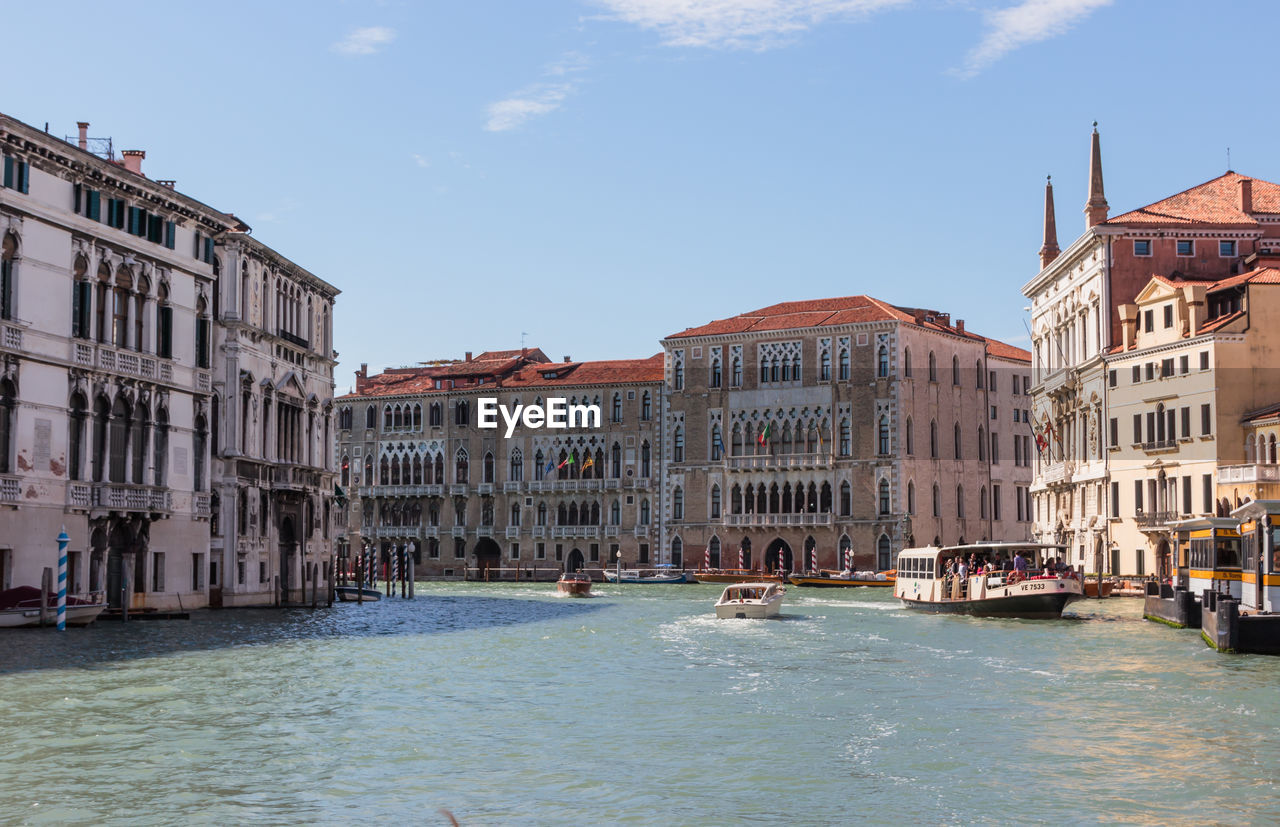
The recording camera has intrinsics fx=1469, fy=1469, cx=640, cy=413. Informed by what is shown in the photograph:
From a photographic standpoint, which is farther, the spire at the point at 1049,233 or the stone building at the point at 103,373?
the spire at the point at 1049,233

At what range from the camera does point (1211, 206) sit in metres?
56.4

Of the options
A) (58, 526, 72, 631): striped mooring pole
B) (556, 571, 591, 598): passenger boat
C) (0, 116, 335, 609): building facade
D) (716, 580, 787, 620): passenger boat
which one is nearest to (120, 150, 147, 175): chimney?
(0, 116, 335, 609): building facade

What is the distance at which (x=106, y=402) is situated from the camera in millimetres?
34969

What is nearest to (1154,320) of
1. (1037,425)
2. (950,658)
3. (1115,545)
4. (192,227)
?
(1115,545)

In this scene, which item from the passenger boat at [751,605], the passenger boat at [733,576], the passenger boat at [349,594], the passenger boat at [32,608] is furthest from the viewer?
the passenger boat at [733,576]

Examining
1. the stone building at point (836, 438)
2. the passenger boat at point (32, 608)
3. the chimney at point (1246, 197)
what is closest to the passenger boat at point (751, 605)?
the passenger boat at point (32, 608)

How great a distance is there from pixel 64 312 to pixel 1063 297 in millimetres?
42130

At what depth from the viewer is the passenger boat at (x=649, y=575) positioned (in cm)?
7388

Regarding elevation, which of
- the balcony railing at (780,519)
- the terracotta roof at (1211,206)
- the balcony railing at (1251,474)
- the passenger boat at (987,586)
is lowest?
the passenger boat at (987,586)

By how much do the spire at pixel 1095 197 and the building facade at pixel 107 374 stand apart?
111 ft

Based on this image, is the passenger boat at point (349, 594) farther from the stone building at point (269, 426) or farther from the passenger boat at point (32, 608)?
the passenger boat at point (32, 608)

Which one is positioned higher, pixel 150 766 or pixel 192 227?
pixel 192 227

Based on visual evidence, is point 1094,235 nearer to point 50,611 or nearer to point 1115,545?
point 1115,545

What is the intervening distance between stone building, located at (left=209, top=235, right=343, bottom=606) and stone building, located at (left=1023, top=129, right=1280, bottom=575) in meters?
28.4
